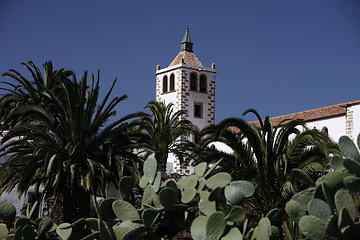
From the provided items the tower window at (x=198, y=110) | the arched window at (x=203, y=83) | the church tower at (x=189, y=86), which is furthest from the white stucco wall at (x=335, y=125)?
the arched window at (x=203, y=83)

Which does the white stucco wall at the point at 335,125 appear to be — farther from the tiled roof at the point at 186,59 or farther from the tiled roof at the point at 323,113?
the tiled roof at the point at 186,59

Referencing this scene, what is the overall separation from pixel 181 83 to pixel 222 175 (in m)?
38.4

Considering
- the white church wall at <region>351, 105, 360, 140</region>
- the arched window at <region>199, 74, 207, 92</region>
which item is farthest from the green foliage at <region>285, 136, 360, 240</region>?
the arched window at <region>199, 74, 207, 92</region>

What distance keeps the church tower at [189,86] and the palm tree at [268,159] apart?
2667cm

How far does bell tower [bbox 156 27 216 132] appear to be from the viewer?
144 ft

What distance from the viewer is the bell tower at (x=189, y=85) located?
43.8 m

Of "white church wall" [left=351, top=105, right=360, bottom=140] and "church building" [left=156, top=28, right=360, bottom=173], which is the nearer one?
"white church wall" [left=351, top=105, right=360, bottom=140]

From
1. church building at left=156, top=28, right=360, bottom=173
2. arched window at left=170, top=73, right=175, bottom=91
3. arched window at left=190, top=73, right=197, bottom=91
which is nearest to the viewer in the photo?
church building at left=156, top=28, right=360, bottom=173

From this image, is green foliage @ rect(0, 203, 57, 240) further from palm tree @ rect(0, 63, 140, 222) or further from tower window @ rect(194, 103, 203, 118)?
tower window @ rect(194, 103, 203, 118)

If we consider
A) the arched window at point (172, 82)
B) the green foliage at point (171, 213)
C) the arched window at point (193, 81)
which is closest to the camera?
the green foliage at point (171, 213)

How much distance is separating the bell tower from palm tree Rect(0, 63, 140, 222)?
83.4ft

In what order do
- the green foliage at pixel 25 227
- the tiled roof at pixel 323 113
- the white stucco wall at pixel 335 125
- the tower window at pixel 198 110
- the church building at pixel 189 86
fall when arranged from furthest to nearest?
the tower window at pixel 198 110 < the church building at pixel 189 86 < the tiled roof at pixel 323 113 < the white stucco wall at pixel 335 125 < the green foliage at pixel 25 227

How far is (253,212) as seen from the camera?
632 inches

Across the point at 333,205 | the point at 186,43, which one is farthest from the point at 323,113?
the point at 333,205
